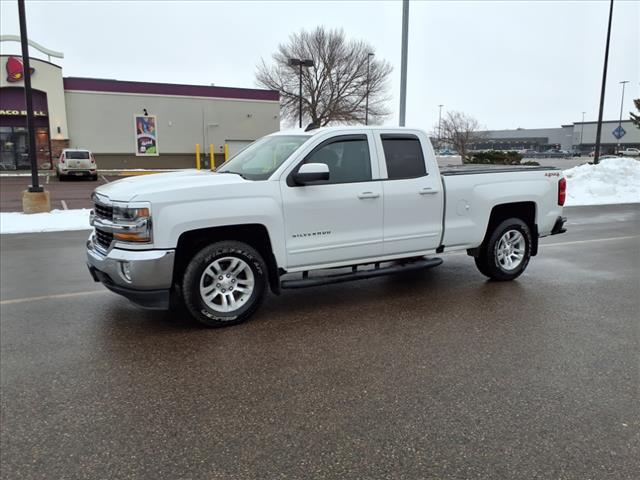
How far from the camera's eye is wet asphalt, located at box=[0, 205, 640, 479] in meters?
2.91

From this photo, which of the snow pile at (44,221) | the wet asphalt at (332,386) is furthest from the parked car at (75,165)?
the wet asphalt at (332,386)

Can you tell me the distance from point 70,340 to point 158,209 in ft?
4.73

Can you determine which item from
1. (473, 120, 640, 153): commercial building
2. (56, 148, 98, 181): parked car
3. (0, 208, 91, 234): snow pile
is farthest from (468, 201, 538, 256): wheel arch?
(473, 120, 640, 153): commercial building

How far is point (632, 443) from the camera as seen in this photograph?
3.09 meters

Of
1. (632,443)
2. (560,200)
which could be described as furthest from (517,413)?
(560,200)

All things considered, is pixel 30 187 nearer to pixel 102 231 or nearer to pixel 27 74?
pixel 27 74

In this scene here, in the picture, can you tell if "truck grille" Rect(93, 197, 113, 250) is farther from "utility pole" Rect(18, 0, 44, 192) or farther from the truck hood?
"utility pole" Rect(18, 0, 44, 192)

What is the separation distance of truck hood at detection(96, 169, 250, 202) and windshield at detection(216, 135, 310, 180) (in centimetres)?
24

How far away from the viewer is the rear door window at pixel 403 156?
5879 mm

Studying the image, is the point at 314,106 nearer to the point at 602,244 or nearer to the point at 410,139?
the point at 602,244

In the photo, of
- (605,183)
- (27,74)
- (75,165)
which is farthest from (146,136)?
(605,183)

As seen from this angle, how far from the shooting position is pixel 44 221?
39.5 ft

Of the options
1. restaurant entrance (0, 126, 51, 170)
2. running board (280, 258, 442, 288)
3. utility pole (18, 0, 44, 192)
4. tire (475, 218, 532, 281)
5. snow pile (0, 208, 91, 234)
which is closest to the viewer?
running board (280, 258, 442, 288)

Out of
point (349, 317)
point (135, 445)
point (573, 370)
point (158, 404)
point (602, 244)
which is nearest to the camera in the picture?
point (135, 445)
